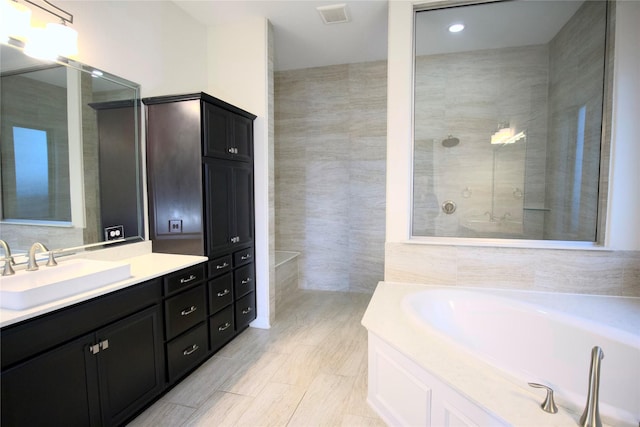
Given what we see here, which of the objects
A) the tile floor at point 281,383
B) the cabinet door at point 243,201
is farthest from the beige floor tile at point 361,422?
the cabinet door at point 243,201

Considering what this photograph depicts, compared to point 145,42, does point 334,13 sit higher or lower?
higher

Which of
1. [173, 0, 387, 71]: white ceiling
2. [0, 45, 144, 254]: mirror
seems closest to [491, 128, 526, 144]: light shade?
[173, 0, 387, 71]: white ceiling

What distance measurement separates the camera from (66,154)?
1.96 m

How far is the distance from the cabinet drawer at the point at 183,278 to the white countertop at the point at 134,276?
0.04 meters

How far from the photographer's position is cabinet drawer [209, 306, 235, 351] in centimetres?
248

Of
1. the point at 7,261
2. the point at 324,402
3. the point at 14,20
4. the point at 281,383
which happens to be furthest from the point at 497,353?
the point at 14,20

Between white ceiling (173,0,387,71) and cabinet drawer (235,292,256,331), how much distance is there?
2.48 metres

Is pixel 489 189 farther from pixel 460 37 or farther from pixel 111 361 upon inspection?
pixel 111 361

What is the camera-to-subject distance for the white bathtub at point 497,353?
1248 mm

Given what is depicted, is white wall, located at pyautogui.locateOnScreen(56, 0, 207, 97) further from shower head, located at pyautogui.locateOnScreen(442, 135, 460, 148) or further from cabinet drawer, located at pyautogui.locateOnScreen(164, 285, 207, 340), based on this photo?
shower head, located at pyautogui.locateOnScreen(442, 135, 460, 148)

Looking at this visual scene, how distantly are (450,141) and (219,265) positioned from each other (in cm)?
239

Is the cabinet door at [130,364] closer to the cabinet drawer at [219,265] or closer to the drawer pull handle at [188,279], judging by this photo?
the drawer pull handle at [188,279]

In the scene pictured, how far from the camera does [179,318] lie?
212 centimetres

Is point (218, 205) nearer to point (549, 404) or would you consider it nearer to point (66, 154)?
point (66, 154)
